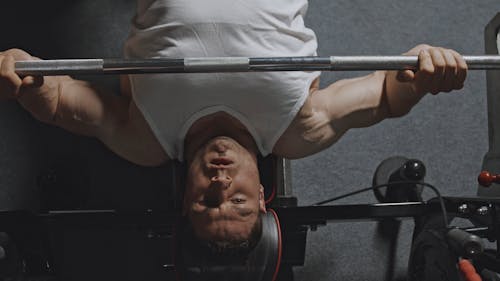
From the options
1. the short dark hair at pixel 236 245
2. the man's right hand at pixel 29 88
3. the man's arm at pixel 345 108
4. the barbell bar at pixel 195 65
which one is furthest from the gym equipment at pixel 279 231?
the barbell bar at pixel 195 65

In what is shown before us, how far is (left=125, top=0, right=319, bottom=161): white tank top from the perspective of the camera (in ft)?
3.71

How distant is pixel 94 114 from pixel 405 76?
637mm

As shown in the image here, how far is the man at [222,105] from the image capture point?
111cm

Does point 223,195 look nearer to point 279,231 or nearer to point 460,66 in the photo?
point 279,231

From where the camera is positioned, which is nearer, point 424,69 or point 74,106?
point 424,69

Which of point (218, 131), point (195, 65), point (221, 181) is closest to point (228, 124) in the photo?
point (218, 131)

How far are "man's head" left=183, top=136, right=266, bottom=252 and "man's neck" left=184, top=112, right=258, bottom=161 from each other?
4 centimetres

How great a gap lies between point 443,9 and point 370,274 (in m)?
0.83

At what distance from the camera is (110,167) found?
1568 millimetres

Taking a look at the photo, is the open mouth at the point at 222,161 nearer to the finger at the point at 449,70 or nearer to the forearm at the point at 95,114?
the forearm at the point at 95,114

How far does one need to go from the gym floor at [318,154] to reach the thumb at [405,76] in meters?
0.59

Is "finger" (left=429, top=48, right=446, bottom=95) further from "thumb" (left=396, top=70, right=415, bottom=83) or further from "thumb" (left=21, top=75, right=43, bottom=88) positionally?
"thumb" (left=21, top=75, right=43, bottom=88)

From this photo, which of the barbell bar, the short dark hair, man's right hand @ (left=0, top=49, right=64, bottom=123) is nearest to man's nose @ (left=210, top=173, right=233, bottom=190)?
the short dark hair

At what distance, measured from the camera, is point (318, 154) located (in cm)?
164
